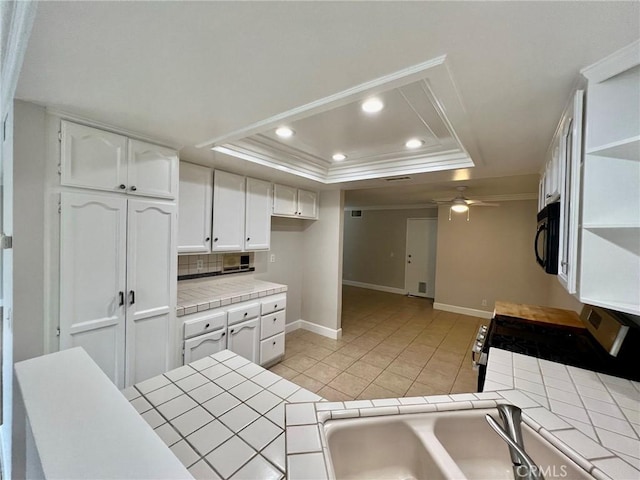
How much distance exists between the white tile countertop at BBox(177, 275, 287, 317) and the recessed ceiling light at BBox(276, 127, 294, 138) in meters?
1.61

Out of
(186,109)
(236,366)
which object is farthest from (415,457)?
(186,109)

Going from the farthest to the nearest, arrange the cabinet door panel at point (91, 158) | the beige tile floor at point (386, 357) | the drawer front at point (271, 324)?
the drawer front at point (271, 324) < the beige tile floor at point (386, 357) < the cabinet door panel at point (91, 158)

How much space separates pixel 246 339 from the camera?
2.73 m

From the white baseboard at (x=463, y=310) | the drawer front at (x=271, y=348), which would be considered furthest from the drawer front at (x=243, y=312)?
the white baseboard at (x=463, y=310)

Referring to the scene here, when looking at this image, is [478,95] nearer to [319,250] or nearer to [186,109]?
[186,109]

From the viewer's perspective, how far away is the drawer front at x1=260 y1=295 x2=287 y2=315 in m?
2.92

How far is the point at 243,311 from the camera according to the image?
8.79 feet

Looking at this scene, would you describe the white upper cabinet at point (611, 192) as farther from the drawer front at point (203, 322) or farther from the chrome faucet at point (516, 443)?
the drawer front at point (203, 322)

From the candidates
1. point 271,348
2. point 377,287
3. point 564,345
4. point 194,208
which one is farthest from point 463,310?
point 194,208

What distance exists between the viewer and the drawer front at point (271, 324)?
291cm

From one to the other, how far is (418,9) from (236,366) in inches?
63.5

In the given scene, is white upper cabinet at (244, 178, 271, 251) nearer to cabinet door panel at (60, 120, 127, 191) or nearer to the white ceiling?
cabinet door panel at (60, 120, 127, 191)

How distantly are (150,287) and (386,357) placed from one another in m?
2.83

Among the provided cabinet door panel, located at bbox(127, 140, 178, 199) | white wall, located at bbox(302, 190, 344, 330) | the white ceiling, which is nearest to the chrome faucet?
the white ceiling
